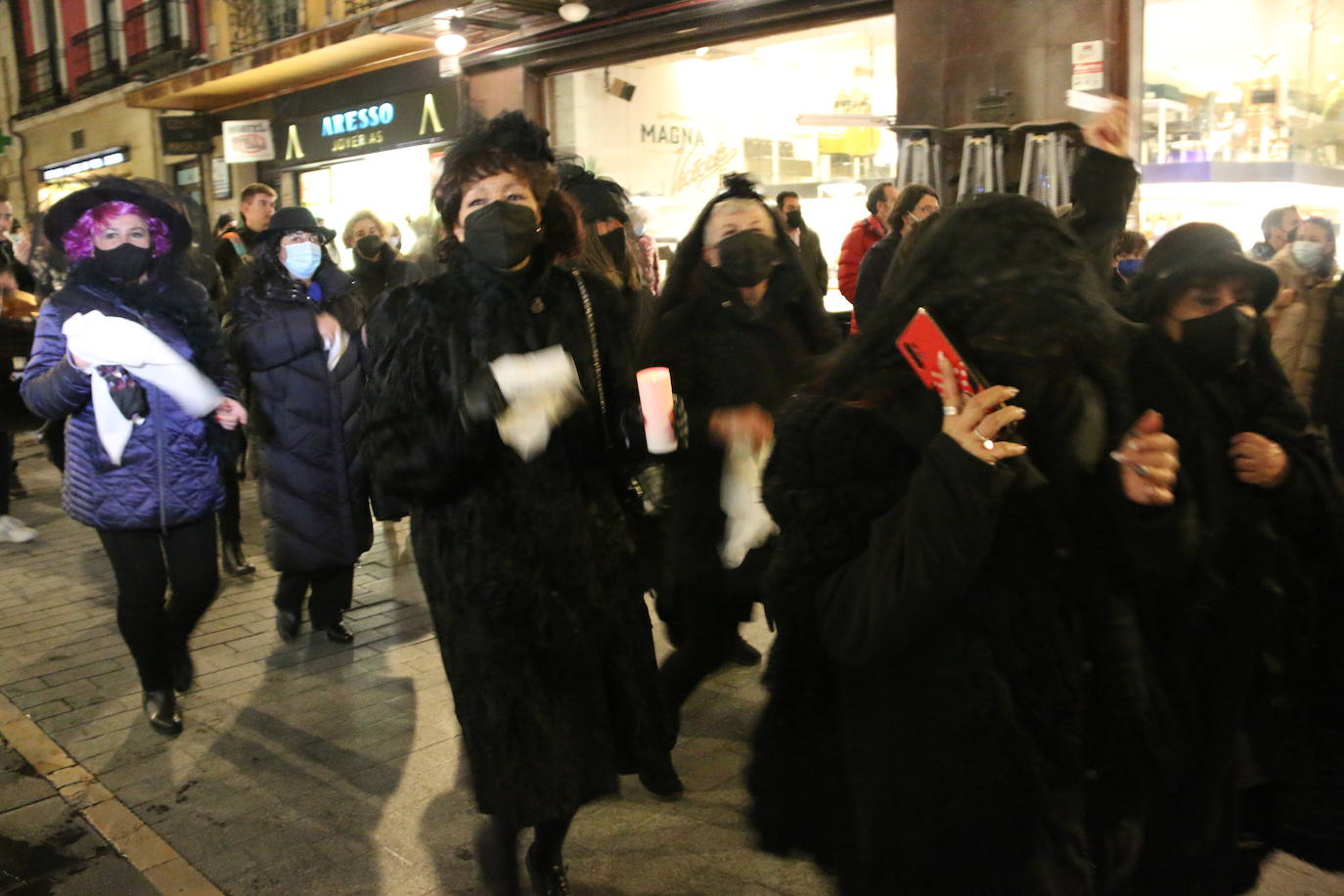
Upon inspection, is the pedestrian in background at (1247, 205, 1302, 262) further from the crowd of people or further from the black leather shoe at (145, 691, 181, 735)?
the black leather shoe at (145, 691, 181, 735)

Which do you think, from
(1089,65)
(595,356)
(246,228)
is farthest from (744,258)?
(246,228)

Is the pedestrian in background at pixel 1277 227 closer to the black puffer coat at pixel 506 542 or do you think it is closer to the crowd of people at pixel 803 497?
the crowd of people at pixel 803 497

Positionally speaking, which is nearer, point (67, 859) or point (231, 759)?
point (67, 859)

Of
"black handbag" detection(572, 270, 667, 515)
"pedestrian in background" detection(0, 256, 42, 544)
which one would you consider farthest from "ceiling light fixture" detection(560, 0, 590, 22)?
"black handbag" detection(572, 270, 667, 515)

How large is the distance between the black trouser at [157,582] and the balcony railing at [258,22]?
14675mm

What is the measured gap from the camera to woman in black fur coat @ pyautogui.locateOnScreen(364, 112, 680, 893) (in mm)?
2732

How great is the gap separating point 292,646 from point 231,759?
1252 millimetres

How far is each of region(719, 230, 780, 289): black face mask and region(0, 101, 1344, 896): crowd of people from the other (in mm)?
13

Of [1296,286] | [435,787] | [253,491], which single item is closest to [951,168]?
[1296,286]

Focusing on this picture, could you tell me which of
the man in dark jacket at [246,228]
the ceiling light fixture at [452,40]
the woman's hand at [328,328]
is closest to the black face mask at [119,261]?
the woman's hand at [328,328]

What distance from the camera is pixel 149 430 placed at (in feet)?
13.7

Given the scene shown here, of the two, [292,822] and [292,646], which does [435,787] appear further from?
[292,646]

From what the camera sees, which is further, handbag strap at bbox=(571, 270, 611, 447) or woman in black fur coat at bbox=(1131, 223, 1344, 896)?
handbag strap at bbox=(571, 270, 611, 447)

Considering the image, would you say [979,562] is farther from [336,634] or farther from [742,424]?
[336,634]
